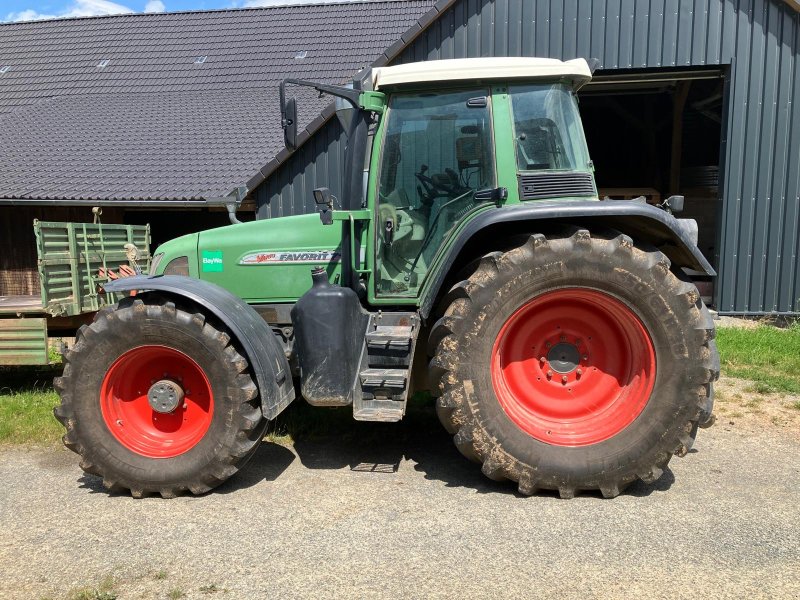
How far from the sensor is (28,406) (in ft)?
18.2

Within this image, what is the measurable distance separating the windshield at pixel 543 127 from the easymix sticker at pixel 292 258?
4.42 ft

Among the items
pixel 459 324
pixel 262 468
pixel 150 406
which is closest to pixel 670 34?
pixel 459 324

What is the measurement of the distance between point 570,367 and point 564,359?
0.06 m

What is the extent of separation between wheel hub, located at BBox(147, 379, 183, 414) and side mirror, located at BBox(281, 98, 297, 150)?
1589mm

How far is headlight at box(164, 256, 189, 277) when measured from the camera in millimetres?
4457

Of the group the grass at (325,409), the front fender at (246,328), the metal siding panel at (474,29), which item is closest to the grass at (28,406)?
the grass at (325,409)

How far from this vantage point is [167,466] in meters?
3.63

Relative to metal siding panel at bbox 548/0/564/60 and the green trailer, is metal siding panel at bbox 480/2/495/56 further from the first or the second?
the green trailer

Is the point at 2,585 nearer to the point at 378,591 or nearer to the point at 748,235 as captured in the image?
the point at 378,591

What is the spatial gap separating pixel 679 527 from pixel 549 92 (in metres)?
2.51

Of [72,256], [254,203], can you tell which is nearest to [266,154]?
[254,203]

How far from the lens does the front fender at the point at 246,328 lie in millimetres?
3607

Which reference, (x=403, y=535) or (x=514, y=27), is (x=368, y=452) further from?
(x=514, y=27)

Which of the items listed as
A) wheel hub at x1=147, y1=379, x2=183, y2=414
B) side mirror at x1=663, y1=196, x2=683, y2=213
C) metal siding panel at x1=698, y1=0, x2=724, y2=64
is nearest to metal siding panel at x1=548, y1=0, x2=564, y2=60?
metal siding panel at x1=698, y1=0, x2=724, y2=64
